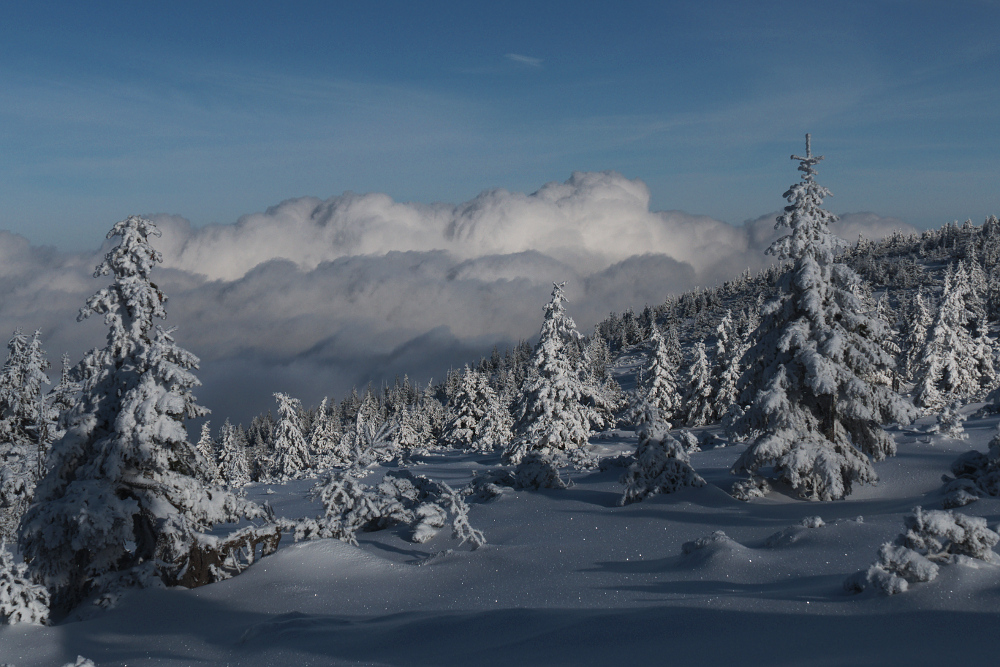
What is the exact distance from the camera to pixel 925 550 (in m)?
7.38

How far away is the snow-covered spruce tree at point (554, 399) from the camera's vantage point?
3350 centimetres

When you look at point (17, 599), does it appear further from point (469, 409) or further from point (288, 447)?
point (288, 447)

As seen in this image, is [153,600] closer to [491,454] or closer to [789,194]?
[789,194]

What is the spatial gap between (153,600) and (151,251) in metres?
8.75

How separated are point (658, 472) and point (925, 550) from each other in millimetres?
11347

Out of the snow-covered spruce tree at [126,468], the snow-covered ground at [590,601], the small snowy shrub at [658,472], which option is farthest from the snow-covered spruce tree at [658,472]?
the snow-covered spruce tree at [126,468]

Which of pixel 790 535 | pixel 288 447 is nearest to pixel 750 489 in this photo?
pixel 790 535

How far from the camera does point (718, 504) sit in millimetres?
17203

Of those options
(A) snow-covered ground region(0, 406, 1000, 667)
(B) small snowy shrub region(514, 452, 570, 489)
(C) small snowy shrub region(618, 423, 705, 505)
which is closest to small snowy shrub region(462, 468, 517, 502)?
(B) small snowy shrub region(514, 452, 570, 489)

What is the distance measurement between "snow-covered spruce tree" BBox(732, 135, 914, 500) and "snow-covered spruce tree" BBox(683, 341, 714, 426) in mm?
38163

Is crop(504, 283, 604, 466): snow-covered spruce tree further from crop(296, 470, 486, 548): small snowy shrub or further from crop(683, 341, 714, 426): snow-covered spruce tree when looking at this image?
crop(683, 341, 714, 426): snow-covered spruce tree

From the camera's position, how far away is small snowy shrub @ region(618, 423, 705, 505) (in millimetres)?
18469

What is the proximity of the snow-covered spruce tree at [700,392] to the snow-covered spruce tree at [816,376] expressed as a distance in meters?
38.2

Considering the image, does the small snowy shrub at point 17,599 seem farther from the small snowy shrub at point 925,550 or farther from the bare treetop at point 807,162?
the bare treetop at point 807,162
